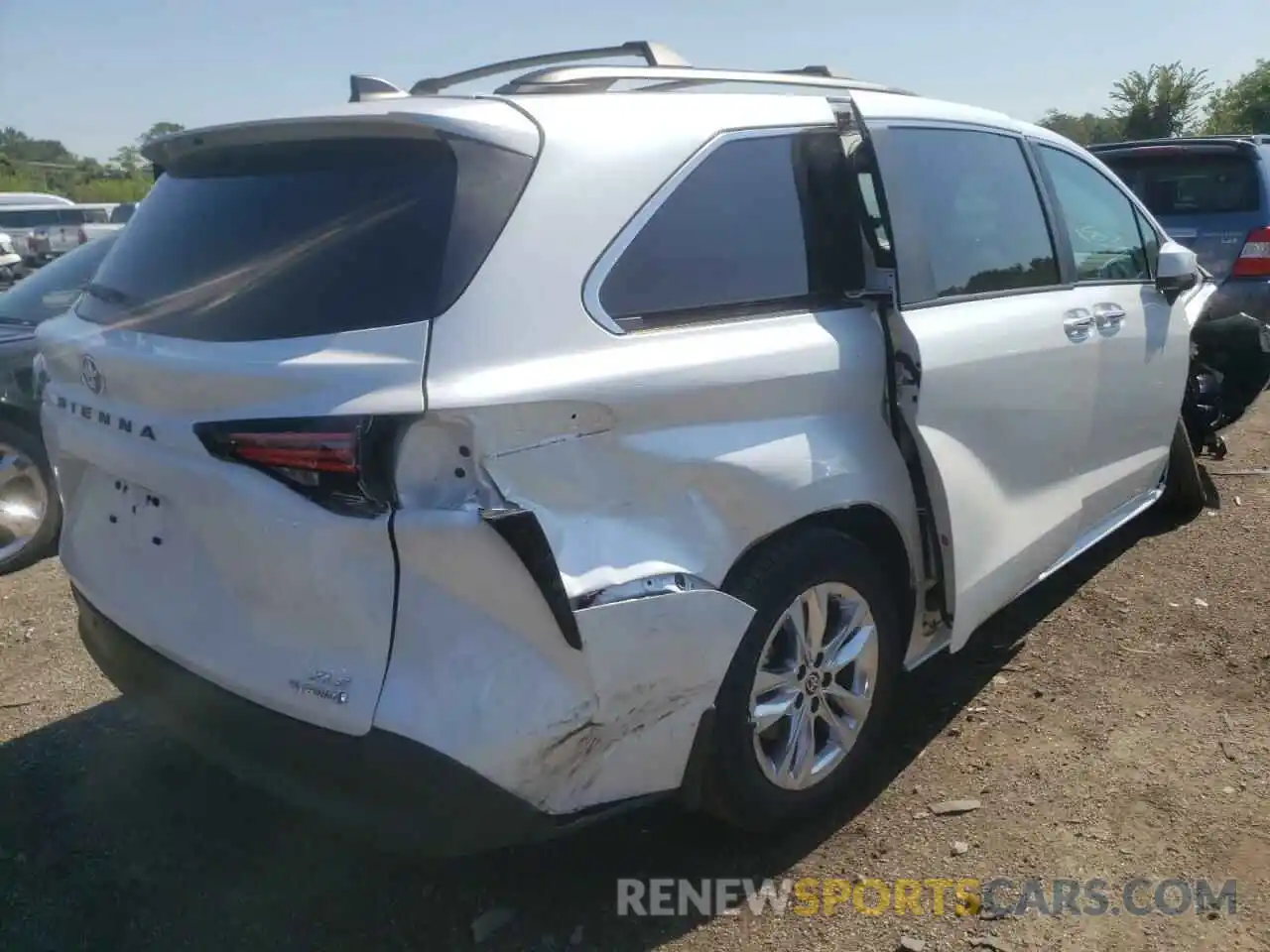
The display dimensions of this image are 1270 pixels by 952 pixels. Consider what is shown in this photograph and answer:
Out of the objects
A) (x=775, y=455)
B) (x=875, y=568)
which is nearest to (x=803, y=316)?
(x=775, y=455)

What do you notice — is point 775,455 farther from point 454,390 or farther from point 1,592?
point 1,592

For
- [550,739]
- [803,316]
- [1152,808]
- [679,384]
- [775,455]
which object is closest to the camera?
[550,739]

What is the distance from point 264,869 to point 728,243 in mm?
1989

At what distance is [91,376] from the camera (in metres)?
2.48

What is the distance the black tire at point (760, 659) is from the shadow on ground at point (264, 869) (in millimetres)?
152

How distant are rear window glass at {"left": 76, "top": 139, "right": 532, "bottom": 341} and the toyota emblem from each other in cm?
12

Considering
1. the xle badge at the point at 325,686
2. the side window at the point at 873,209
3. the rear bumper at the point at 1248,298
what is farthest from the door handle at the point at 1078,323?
the rear bumper at the point at 1248,298

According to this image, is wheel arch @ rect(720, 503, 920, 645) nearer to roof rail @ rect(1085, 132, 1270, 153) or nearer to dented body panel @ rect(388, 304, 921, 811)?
dented body panel @ rect(388, 304, 921, 811)

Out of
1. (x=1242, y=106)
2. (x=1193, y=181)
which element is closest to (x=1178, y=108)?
(x=1242, y=106)

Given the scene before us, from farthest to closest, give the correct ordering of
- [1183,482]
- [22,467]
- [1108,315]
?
1. [22,467]
2. [1183,482]
3. [1108,315]

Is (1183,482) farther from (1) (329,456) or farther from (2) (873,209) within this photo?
(1) (329,456)

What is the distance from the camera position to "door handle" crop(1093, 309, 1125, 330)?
383cm

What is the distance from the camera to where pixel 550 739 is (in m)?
2.12

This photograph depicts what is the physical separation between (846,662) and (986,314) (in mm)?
1144
